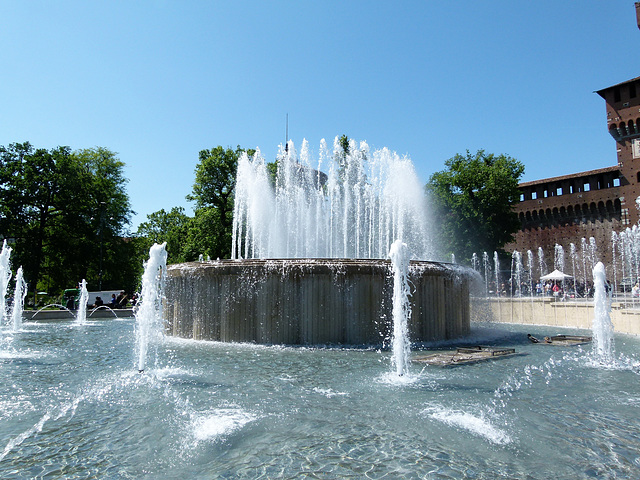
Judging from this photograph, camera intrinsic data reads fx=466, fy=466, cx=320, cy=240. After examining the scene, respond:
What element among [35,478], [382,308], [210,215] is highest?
[210,215]

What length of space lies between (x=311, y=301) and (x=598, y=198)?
129 feet

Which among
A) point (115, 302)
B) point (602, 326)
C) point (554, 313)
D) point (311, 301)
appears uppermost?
point (311, 301)

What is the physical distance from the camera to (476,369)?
24.9 feet

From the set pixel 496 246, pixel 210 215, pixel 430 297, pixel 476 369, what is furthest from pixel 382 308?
pixel 496 246

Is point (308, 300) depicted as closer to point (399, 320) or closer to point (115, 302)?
point (399, 320)

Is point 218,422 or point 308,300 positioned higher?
point 308,300

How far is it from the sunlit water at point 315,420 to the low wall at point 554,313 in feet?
25.0

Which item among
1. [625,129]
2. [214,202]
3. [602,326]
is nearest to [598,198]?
[625,129]

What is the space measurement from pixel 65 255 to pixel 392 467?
103 ft

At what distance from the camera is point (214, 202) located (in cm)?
3278

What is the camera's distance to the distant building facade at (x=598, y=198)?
3884 centimetres

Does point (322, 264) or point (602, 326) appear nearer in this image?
point (602, 326)

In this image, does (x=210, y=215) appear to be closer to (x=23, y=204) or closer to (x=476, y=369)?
(x=23, y=204)

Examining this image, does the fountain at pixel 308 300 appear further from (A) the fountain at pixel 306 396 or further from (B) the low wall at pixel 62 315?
(B) the low wall at pixel 62 315
